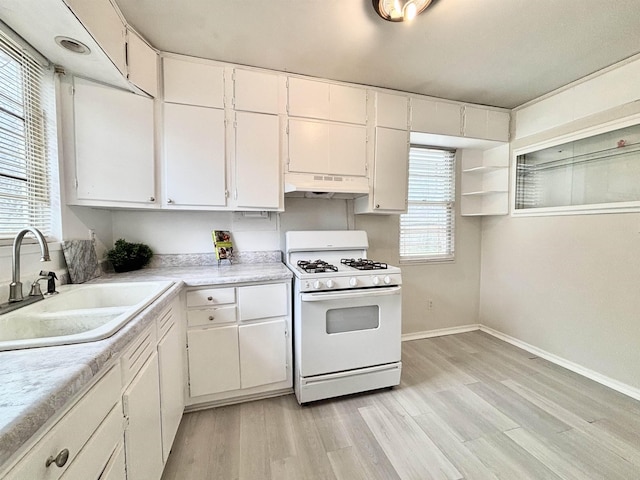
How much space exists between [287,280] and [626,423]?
8.08ft

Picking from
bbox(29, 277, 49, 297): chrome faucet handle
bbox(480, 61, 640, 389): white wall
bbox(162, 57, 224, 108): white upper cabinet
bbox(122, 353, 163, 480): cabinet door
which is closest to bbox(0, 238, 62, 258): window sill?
bbox(29, 277, 49, 297): chrome faucet handle

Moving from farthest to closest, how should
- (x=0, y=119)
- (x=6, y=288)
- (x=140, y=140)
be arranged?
(x=140, y=140) < (x=0, y=119) < (x=6, y=288)

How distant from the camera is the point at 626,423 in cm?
178

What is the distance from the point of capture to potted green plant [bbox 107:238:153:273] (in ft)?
6.60

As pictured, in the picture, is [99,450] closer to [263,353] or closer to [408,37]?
[263,353]

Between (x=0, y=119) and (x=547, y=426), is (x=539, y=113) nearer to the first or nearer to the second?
(x=547, y=426)

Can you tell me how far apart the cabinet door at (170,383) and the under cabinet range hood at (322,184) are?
1.32m

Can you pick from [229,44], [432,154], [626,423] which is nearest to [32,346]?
[229,44]

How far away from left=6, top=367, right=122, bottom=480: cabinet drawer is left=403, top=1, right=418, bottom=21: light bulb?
7.08ft

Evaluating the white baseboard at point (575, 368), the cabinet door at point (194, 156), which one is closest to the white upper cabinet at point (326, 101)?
the cabinet door at point (194, 156)

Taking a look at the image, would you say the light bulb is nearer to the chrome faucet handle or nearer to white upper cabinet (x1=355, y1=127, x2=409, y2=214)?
white upper cabinet (x1=355, y1=127, x2=409, y2=214)

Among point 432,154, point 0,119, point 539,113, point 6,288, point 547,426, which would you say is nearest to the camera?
point 6,288

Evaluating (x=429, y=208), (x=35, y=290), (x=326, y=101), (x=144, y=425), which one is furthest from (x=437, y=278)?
(x=35, y=290)

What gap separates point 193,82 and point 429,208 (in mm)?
2651
